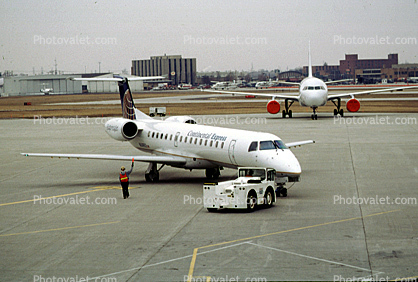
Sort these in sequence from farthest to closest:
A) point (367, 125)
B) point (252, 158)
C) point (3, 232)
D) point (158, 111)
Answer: point (158, 111), point (367, 125), point (252, 158), point (3, 232)

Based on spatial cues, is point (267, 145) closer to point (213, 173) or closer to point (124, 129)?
point (213, 173)

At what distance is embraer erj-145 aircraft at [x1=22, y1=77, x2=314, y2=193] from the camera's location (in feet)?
83.5

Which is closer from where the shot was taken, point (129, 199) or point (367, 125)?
point (129, 199)

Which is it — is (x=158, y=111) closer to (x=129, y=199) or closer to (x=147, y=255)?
(x=129, y=199)

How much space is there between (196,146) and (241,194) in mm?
7543

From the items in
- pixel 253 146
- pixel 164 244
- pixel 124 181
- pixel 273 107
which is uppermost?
pixel 273 107

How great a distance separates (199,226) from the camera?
806 inches

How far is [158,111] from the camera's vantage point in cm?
8025

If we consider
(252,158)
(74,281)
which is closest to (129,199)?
(252,158)

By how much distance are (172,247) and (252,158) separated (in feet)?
29.2

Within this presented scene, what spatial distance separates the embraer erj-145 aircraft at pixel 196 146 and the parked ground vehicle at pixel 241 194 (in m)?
1.71

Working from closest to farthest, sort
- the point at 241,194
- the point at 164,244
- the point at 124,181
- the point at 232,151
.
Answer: the point at 164,244, the point at 241,194, the point at 124,181, the point at 232,151

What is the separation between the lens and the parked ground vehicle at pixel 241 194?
22.5 m

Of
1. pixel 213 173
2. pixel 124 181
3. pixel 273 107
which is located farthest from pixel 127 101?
pixel 273 107
